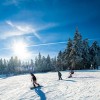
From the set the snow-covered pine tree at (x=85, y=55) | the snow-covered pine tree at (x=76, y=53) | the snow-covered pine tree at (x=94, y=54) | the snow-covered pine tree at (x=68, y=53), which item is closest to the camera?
the snow-covered pine tree at (x=76, y=53)

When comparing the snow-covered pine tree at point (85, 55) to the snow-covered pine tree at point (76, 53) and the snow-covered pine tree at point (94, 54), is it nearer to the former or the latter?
the snow-covered pine tree at point (76, 53)

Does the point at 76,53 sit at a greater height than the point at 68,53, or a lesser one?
lesser

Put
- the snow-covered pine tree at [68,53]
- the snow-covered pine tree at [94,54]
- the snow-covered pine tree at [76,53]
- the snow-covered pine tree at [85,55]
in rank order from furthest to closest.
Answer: the snow-covered pine tree at [94,54] < the snow-covered pine tree at [68,53] < the snow-covered pine tree at [85,55] < the snow-covered pine tree at [76,53]

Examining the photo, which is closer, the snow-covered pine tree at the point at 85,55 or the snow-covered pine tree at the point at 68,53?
the snow-covered pine tree at the point at 85,55

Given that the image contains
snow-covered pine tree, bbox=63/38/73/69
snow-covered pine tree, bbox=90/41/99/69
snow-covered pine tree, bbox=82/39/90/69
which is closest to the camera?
snow-covered pine tree, bbox=82/39/90/69

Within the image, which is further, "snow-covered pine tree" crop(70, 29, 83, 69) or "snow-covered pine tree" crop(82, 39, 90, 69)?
"snow-covered pine tree" crop(82, 39, 90, 69)

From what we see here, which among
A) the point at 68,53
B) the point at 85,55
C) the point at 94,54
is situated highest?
the point at 68,53

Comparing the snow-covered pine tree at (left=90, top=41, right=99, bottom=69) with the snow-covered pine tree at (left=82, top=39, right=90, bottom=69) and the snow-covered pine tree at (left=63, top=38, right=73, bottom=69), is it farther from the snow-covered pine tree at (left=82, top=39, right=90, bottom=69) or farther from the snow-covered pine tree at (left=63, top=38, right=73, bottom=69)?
the snow-covered pine tree at (left=63, top=38, right=73, bottom=69)

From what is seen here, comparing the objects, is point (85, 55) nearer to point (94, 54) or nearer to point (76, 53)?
point (76, 53)

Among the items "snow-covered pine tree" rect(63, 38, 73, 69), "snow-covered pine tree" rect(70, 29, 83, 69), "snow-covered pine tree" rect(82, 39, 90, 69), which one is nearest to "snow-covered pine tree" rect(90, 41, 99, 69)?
"snow-covered pine tree" rect(82, 39, 90, 69)

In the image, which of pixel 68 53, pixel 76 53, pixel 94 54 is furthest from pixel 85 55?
pixel 68 53

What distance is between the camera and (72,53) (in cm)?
6300

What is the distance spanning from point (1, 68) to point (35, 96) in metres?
131

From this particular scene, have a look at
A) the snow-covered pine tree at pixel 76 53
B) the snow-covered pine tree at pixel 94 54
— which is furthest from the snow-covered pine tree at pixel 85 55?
the snow-covered pine tree at pixel 94 54
